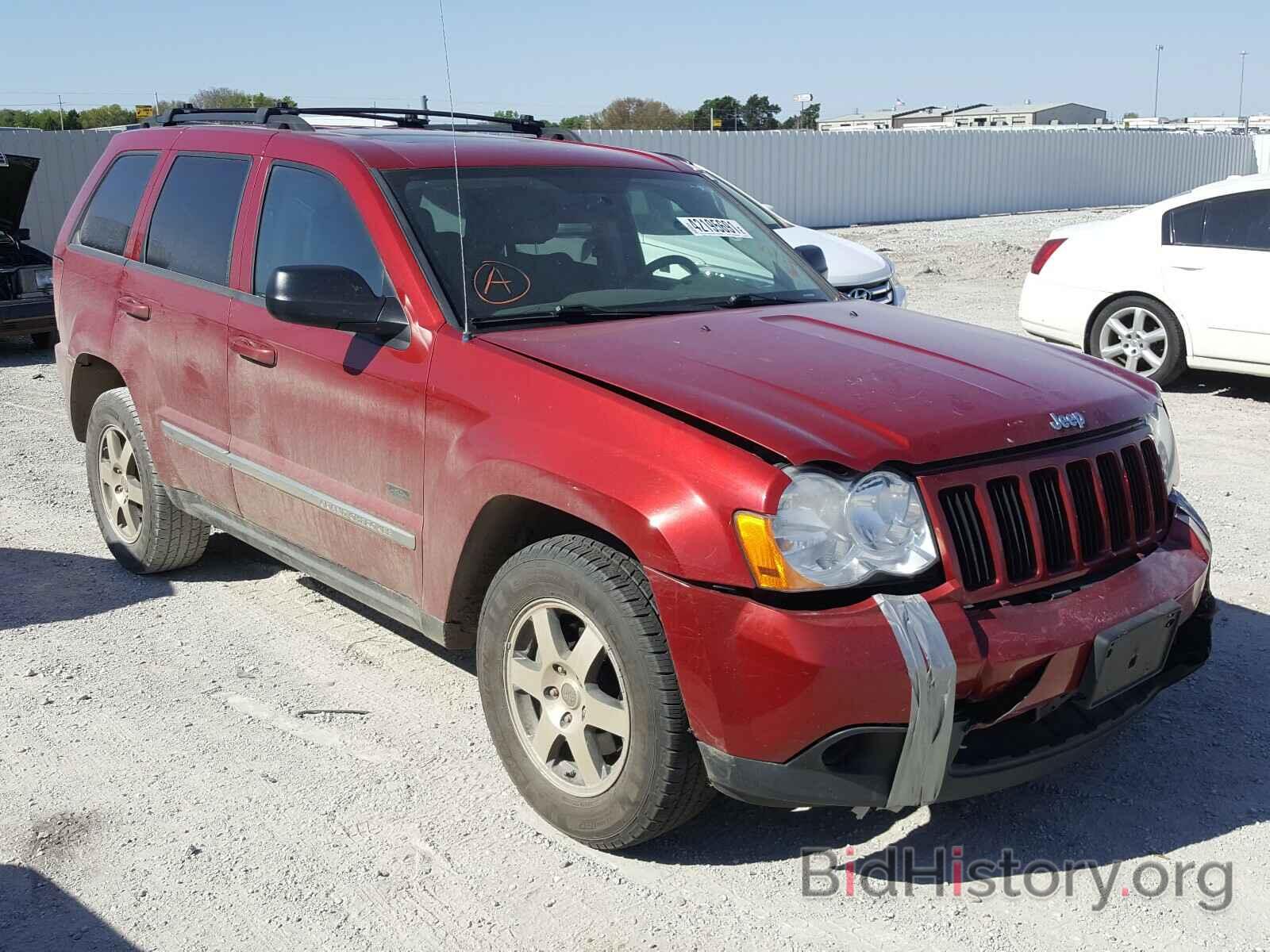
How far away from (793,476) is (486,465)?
949 millimetres

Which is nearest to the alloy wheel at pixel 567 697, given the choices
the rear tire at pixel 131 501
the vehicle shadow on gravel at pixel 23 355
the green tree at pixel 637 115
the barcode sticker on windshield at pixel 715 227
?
the barcode sticker on windshield at pixel 715 227

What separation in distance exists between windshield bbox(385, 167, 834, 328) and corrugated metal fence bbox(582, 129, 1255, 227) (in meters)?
20.3

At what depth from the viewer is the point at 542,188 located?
4.37 meters

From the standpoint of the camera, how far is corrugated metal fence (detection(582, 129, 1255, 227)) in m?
27.7

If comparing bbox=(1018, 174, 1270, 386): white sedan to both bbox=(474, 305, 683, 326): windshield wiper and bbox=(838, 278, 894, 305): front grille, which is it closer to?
bbox=(838, 278, 894, 305): front grille

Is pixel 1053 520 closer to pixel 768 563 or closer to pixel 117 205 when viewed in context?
pixel 768 563

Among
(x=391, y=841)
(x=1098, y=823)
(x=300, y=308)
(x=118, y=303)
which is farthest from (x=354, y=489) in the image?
(x=1098, y=823)

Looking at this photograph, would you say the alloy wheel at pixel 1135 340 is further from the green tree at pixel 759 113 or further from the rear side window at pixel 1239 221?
the green tree at pixel 759 113

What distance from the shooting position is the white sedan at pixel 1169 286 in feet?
29.0

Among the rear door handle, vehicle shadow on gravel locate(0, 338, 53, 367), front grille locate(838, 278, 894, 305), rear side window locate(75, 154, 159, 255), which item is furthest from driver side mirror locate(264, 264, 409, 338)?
vehicle shadow on gravel locate(0, 338, 53, 367)

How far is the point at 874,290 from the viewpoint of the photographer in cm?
988

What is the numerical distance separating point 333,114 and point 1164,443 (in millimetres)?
3469

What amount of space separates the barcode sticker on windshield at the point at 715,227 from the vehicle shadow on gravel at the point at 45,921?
116 inches

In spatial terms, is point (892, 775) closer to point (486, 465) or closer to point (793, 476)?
point (793, 476)
